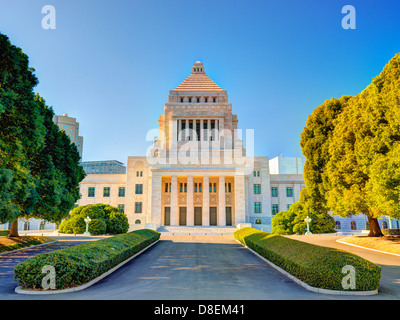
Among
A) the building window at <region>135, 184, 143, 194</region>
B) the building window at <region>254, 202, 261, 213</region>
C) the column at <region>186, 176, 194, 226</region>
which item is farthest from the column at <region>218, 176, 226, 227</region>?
the building window at <region>135, 184, 143, 194</region>

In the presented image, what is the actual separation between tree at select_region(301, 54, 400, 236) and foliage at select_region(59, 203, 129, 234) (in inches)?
1026

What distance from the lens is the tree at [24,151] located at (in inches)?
657

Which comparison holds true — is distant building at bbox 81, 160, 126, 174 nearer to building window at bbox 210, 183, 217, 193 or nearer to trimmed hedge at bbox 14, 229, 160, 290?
building window at bbox 210, 183, 217, 193

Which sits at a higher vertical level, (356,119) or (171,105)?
(171,105)

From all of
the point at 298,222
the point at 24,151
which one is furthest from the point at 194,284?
the point at 298,222

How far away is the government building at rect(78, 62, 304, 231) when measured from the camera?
48281 mm

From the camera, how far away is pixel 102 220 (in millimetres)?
39562

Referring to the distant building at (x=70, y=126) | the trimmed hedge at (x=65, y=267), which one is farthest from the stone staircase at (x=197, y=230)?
the distant building at (x=70, y=126)

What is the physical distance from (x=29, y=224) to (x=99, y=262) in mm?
57153
